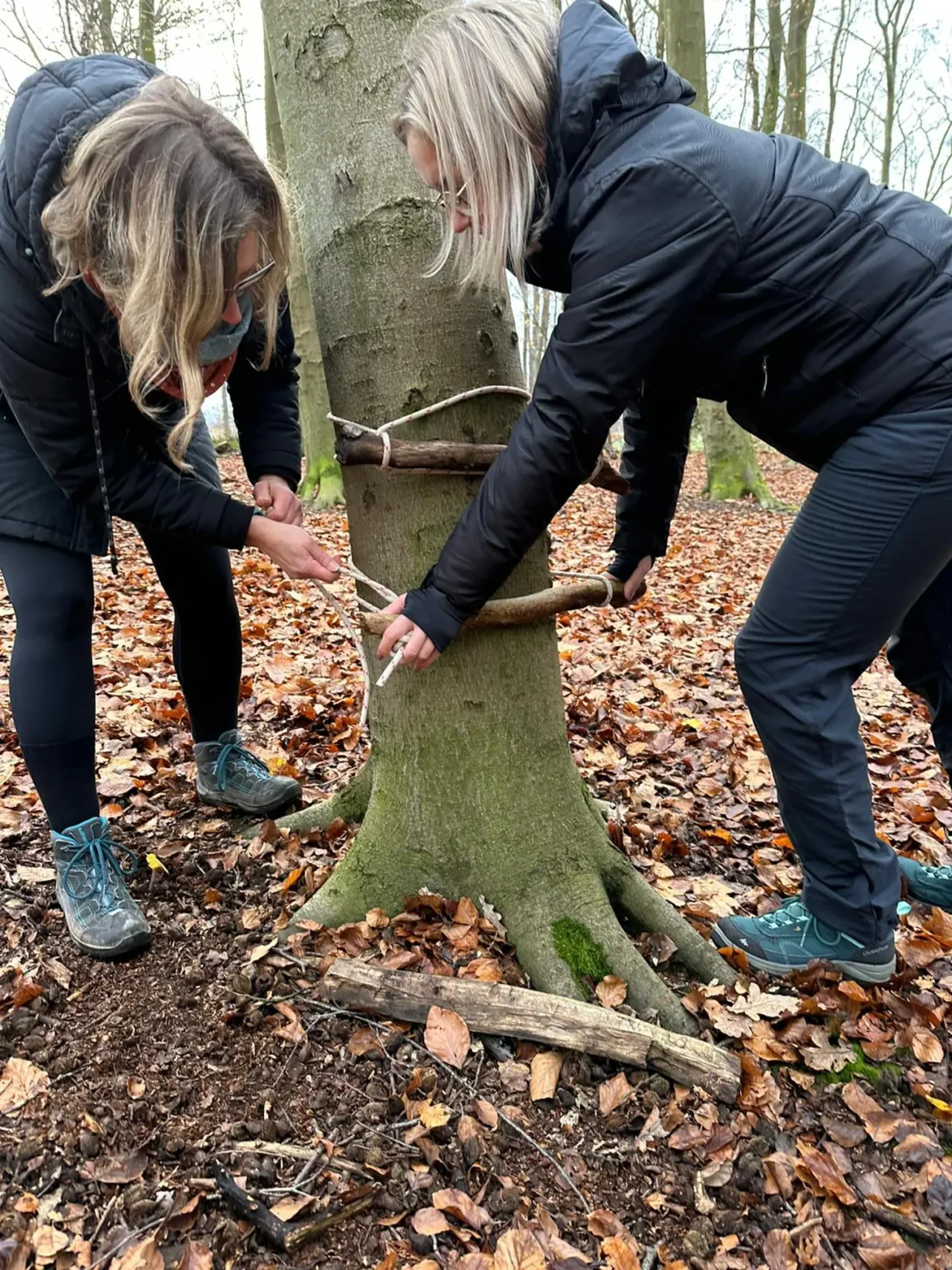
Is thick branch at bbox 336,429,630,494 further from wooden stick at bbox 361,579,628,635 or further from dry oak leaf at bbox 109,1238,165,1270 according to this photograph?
dry oak leaf at bbox 109,1238,165,1270

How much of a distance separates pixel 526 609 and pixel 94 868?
1.18 m

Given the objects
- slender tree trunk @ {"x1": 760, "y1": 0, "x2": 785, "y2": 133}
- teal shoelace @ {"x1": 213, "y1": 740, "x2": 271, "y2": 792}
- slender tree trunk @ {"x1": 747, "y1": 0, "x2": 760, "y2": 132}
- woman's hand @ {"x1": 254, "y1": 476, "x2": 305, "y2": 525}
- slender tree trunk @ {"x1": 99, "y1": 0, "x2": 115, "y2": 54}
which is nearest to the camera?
woman's hand @ {"x1": 254, "y1": 476, "x2": 305, "y2": 525}

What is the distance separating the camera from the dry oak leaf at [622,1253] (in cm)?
146

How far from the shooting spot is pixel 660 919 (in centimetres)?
213

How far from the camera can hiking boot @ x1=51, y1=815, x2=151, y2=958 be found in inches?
78.4

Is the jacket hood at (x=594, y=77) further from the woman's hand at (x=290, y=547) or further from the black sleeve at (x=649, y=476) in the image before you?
the woman's hand at (x=290, y=547)

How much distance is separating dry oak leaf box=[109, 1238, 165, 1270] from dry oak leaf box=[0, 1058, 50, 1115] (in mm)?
388

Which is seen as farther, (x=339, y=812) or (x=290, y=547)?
(x=339, y=812)

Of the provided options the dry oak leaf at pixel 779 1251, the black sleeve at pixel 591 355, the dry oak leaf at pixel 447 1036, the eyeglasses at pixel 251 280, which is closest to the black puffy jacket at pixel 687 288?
the black sleeve at pixel 591 355

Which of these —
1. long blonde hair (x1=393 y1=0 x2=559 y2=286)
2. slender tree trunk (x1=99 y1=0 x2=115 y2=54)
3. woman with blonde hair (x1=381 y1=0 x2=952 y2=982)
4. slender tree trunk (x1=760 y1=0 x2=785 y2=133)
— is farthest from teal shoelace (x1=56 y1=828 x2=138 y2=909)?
slender tree trunk (x1=760 y1=0 x2=785 y2=133)

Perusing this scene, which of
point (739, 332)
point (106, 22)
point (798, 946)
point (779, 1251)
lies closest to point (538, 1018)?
point (779, 1251)

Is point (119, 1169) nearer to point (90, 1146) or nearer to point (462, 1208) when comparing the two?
point (90, 1146)

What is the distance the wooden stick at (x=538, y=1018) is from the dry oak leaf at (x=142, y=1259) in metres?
0.56

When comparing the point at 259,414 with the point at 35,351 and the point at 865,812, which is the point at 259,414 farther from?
the point at 865,812
